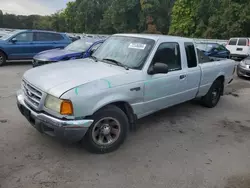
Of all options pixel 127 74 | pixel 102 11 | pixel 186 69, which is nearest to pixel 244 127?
pixel 186 69

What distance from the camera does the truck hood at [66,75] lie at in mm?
3107

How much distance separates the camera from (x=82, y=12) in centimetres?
5709

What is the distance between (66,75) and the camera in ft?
11.2

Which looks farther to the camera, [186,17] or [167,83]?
[186,17]

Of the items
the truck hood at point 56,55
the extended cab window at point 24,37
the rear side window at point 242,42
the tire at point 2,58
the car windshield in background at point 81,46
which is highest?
the rear side window at point 242,42

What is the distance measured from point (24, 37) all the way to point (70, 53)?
366cm

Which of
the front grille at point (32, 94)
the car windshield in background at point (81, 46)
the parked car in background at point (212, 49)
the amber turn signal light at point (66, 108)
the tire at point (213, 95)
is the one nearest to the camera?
the amber turn signal light at point (66, 108)

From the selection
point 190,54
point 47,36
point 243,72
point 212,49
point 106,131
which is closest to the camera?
point 106,131

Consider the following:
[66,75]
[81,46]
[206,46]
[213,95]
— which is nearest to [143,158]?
[66,75]

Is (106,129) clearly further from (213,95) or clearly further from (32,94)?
(213,95)

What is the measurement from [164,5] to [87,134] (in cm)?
5019

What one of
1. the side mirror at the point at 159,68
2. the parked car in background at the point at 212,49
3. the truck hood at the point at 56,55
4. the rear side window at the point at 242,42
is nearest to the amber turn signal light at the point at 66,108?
the side mirror at the point at 159,68

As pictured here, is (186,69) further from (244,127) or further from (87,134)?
(87,134)

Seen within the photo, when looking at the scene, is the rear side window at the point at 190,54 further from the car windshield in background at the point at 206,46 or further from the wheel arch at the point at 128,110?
the car windshield in background at the point at 206,46
